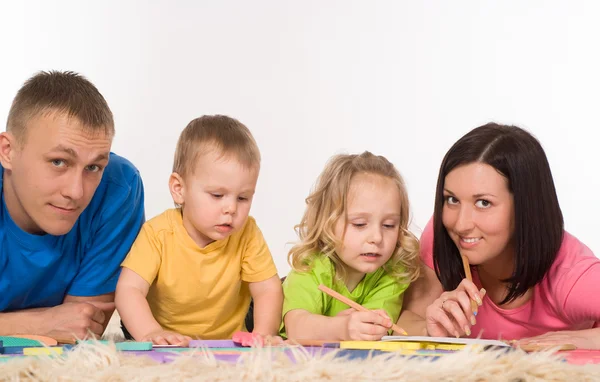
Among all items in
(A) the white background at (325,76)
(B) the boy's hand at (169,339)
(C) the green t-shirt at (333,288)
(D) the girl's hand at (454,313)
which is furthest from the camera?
(A) the white background at (325,76)

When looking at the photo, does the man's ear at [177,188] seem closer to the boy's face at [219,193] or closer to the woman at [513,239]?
the boy's face at [219,193]

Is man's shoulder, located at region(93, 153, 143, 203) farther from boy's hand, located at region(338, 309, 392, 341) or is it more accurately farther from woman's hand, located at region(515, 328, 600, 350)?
woman's hand, located at region(515, 328, 600, 350)

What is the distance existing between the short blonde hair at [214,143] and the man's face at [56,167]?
172 millimetres

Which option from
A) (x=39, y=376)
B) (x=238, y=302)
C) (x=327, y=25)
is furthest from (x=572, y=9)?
(x=39, y=376)

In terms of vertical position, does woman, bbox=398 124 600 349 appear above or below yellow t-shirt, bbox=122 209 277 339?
above

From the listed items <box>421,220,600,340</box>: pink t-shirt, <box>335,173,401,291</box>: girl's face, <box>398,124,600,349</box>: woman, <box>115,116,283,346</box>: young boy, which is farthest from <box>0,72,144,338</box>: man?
<box>421,220,600,340</box>: pink t-shirt

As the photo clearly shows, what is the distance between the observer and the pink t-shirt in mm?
1793

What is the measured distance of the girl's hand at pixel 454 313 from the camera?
1.71 metres

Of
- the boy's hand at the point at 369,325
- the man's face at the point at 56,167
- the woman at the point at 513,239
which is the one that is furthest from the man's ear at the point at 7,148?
the woman at the point at 513,239

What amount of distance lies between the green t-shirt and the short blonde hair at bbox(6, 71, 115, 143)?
558mm

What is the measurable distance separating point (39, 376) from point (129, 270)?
610mm

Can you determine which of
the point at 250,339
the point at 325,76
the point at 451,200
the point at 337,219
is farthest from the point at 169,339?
the point at 325,76

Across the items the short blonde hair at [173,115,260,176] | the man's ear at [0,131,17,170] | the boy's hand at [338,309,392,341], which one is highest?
the short blonde hair at [173,115,260,176]

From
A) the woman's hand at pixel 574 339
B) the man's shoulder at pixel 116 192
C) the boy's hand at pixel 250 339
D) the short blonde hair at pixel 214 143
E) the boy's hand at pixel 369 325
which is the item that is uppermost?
the short blonde hair at pixel 214 143
